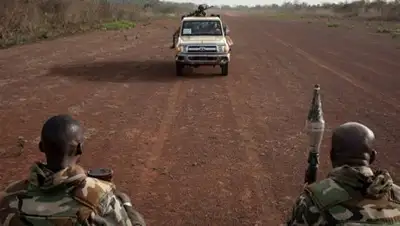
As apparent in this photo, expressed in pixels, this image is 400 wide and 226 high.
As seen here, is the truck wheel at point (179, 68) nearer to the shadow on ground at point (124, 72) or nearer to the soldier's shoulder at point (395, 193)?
the shadow on ground at point (124, 72)

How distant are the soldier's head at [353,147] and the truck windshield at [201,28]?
14.2 m

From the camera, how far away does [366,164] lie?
270 cm

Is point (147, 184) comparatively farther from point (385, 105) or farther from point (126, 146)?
point (385, 105)

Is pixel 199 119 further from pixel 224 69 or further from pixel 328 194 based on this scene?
pixel 328 194

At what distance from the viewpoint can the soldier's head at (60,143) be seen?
263cm

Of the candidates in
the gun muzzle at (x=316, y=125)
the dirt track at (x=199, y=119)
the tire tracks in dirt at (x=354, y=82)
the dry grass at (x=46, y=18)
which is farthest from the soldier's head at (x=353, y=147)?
the dry grass at (x=46, y=18)

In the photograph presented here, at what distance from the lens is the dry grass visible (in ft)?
90.5

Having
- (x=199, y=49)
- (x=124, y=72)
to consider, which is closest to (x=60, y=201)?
(x=199, y=49)

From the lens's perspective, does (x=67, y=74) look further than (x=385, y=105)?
Yes

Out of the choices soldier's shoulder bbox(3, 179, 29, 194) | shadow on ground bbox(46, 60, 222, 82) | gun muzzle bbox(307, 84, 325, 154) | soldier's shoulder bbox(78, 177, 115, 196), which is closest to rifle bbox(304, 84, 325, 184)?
Answer: gun muzzle bbox(307, 84, 325, 154)

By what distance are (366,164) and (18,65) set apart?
16984 mm

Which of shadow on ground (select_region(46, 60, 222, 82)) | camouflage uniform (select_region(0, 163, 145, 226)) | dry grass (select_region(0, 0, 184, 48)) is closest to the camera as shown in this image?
camouflage uniform (select_region(0, 163, 145, 226))

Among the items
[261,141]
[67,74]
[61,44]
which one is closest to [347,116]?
[261,141]

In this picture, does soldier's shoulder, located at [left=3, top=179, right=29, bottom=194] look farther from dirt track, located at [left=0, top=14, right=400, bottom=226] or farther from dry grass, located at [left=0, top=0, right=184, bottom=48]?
dry grass, located at [left=0, top=0, right=184, bottom=48]
